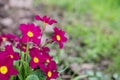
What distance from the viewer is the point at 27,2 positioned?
4.45 metres

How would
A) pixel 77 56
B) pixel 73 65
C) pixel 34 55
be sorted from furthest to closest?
pixel 77 56 → pixel 73 65 → pixel 34 55

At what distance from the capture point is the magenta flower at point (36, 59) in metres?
2.07

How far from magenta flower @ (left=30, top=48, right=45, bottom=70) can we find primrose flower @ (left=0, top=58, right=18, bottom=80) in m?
0.12

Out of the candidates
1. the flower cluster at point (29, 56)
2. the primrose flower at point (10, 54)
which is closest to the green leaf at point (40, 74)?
the flower cluster at point (29, 56)

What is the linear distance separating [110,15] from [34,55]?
9.01 ft

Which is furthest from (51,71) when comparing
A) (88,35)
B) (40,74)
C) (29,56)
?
(88,35)

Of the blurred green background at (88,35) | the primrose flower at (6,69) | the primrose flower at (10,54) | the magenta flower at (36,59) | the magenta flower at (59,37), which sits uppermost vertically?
the blurred green background at (88,35)

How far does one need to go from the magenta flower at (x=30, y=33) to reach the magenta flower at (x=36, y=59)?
0.06m

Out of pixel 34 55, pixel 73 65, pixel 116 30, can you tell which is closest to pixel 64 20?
pixel 116 30

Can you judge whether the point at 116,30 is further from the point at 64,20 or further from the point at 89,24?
the point at 64,20

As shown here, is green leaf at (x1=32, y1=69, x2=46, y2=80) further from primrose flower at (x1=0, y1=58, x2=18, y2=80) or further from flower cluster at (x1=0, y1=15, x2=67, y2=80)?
primrose flower at (x1=0, y1=58, x2=18, y2=80)

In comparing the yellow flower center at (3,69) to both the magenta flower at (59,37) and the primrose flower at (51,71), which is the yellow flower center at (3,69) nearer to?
the primrose flower at (51,71)

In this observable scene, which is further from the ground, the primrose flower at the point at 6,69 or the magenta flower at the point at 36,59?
the magenta flower at the point at 36,59

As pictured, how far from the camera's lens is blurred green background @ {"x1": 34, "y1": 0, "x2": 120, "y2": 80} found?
11.1 ft
